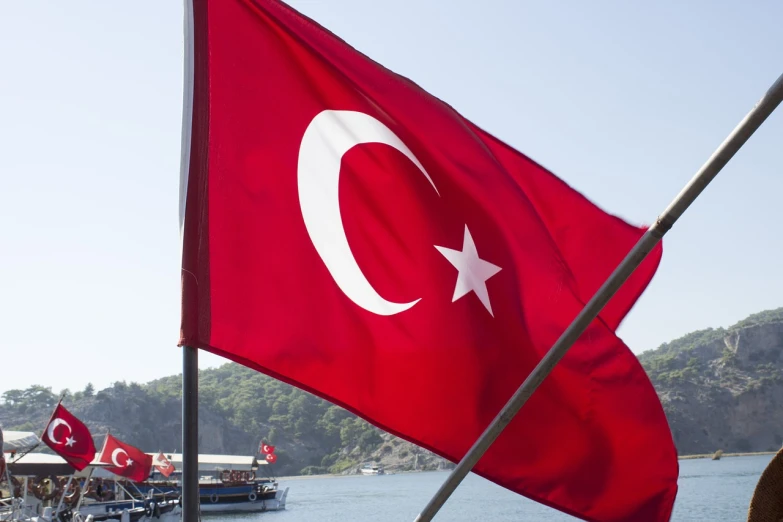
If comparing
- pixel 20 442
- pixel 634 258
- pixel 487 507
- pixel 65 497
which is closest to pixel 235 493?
pixel 487 507

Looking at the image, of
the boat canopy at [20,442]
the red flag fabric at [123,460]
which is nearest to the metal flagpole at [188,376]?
the boat canopy at [20,442]

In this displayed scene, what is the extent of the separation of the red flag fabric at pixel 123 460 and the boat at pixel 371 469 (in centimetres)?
13626

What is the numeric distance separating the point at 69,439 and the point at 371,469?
493 ft

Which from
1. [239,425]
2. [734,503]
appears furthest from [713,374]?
[734,503]

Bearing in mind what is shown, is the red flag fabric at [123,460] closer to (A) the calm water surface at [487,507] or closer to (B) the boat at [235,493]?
(B) the boat at [235,493]

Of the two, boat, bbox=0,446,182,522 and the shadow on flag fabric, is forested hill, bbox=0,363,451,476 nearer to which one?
boat, bbox=0,446,182,522

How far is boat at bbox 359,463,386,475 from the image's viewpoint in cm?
17245

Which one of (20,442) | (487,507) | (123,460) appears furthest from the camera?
(487,507)

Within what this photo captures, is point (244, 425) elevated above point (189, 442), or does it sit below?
below

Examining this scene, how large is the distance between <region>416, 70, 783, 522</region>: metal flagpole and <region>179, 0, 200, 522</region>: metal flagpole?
843mm

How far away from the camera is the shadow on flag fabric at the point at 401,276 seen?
4.28 meters

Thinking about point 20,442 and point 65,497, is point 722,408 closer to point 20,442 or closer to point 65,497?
point 65,497

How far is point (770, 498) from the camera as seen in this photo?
2418mm

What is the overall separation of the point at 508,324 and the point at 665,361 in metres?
198
